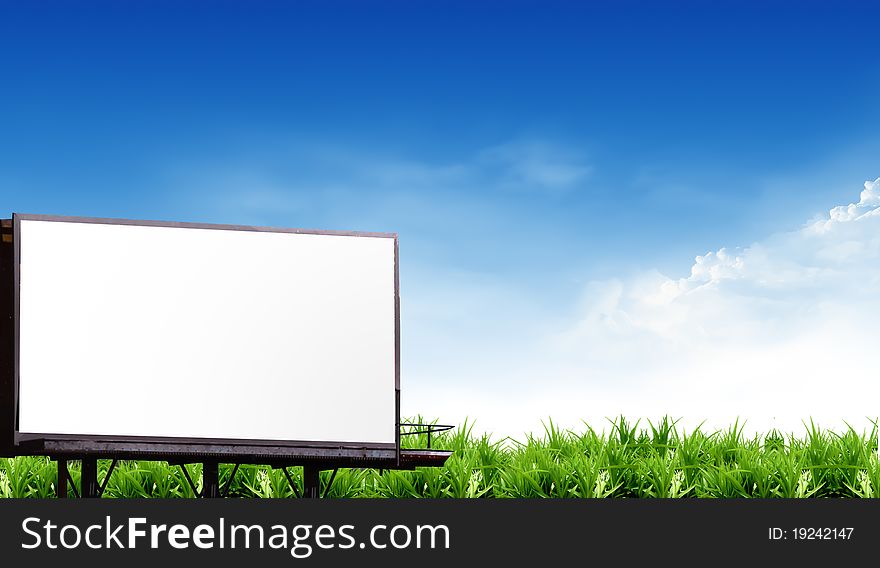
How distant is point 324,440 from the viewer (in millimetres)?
6613

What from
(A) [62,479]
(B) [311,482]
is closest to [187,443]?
(B) [311,482]

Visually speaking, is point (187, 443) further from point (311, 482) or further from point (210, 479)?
point (311, 482)

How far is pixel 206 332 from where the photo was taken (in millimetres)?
6578

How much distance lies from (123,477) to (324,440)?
2.90 metres

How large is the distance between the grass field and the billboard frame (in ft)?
5.72

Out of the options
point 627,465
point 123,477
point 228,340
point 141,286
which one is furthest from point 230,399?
point 627,465

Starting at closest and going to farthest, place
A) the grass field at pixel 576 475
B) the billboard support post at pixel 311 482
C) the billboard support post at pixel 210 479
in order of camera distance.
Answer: the billboard support post at pixel 311 482 → the billboard support post at pixel 210 479 → the grass field at pixel 576 475

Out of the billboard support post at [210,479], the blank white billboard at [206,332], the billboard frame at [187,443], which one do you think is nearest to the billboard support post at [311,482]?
the billboard frame at [187,443]

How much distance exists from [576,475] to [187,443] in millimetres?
3582

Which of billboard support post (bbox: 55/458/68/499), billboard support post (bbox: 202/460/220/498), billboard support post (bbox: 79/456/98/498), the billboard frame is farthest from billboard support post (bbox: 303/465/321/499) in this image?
billboard support post (bbox: 55/458/68/499)

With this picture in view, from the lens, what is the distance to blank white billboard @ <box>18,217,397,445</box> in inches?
254

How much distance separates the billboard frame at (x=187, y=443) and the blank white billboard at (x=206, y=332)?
0.12 feet

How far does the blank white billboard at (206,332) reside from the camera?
644cm

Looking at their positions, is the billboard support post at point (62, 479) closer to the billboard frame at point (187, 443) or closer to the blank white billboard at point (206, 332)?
the billboard frame at point (187, 443)
